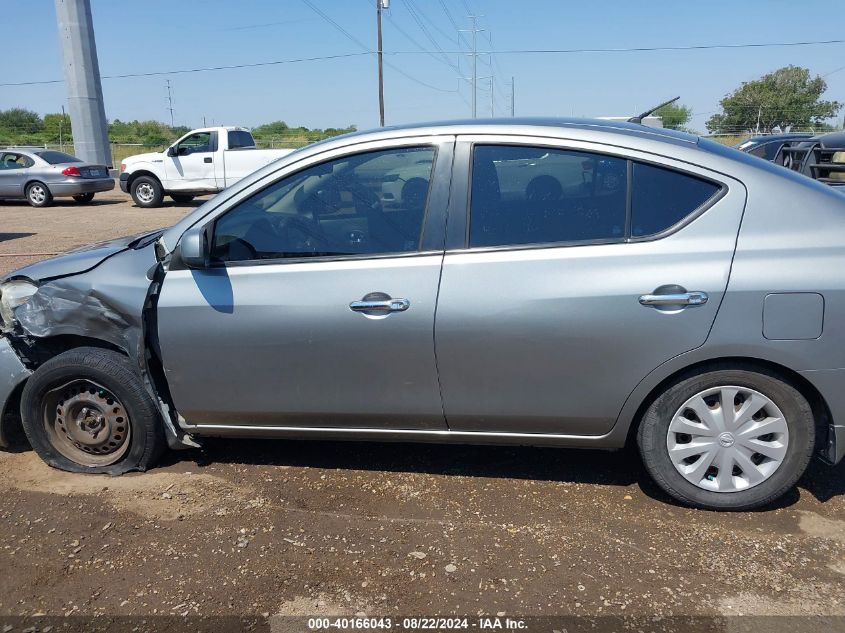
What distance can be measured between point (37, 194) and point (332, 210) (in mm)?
19544

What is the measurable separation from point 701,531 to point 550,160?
1846 mm

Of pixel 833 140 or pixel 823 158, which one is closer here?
pixel 833 140

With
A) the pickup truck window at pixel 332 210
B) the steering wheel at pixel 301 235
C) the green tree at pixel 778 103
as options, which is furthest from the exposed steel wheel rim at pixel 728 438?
the green tree at pixel 778 103

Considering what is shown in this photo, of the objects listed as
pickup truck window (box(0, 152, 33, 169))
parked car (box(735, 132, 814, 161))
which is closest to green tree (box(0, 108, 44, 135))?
pickup truck window (box(0, 152, 33, 169))

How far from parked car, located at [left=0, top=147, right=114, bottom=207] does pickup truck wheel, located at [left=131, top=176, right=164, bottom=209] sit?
2128 millimetres

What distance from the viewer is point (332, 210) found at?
11.6 feet

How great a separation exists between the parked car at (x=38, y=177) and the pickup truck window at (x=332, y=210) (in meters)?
18.8

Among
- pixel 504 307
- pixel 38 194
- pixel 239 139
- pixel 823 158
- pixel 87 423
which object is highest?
pixel 239 139

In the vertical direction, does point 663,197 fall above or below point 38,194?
above

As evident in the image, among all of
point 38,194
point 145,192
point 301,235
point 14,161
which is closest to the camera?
point 301,235

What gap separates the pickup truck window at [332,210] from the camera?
11.3 ft

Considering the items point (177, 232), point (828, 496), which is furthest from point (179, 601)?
point (828, 496)

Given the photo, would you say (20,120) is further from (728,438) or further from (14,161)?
(728,438)

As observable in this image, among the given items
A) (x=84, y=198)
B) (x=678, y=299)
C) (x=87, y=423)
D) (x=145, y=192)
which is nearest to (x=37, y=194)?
(x=84, y=198)
